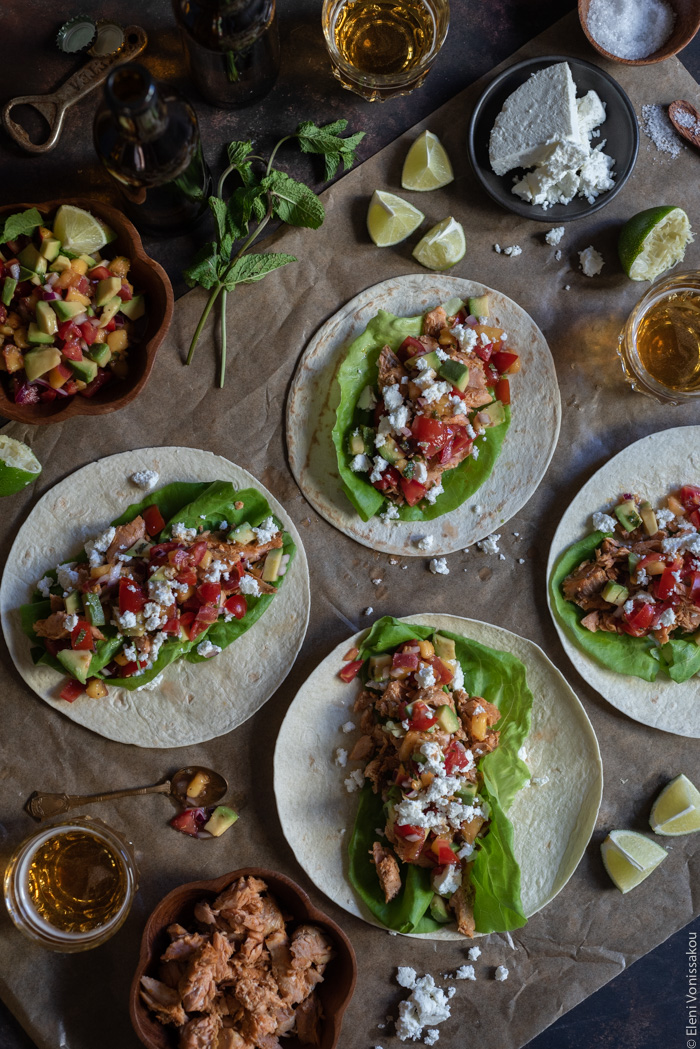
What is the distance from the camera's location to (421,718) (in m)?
3.74

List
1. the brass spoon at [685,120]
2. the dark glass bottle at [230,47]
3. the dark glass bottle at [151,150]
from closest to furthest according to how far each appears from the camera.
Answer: the dark glass bottle at [151,150] < the dark glass bottle at [230,47] < the brass spoon at [685,120]

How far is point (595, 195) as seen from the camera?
415cm

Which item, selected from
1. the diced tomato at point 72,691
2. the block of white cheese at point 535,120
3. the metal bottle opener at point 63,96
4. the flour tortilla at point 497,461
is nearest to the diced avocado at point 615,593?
the flour tortilla at point 497,461

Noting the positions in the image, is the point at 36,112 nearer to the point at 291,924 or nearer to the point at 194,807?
the point at 194,807

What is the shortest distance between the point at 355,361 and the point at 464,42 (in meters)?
1.91

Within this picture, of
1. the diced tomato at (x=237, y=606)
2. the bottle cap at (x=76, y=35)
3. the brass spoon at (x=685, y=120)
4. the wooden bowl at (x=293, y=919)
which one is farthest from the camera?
the brass spoon at (x=685, y=120)

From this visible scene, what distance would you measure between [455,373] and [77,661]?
91.1 inches

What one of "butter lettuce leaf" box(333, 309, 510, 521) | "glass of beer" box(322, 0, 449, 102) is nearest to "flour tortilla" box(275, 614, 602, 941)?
"butter lettuce leaf" box(333, 309, 510, 521)

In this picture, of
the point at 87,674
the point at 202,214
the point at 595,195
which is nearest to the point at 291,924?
the point at 87,674

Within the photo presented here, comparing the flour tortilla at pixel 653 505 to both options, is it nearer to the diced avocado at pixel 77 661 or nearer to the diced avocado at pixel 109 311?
the diced avocado at pixel 77 661

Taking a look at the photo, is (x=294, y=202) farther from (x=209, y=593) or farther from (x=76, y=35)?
(x=209, y=593)

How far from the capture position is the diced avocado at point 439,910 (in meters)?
3.95

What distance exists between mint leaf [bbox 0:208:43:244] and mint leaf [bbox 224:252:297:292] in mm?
946

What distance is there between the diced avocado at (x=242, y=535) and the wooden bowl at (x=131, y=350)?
2.74 ft
